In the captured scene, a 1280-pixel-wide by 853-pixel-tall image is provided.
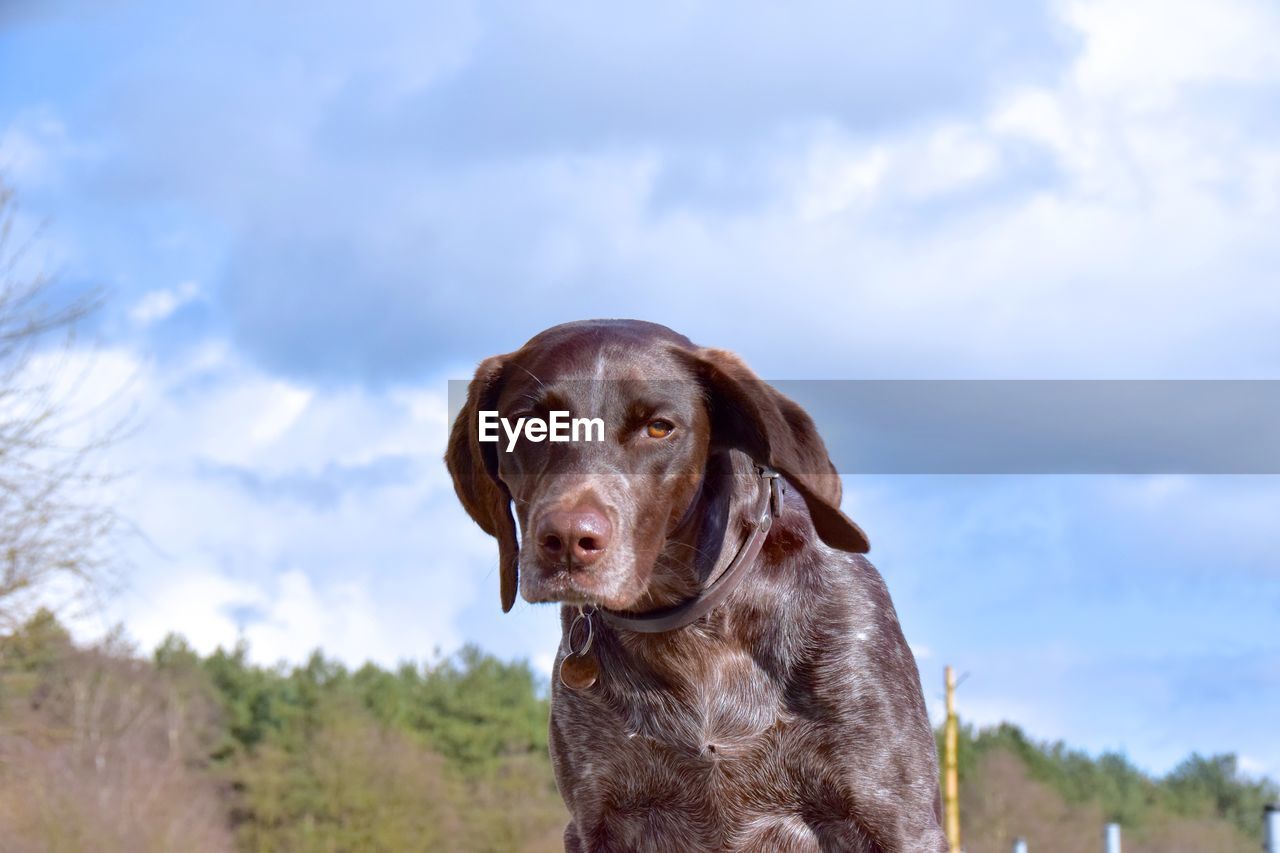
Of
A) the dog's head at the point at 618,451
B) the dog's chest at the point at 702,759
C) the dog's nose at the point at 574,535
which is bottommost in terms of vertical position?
the dog's chest at the point at 702,759

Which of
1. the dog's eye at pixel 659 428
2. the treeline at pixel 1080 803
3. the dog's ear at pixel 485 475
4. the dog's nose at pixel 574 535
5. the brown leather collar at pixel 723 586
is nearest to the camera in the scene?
the dog's nose at pixel 574 535

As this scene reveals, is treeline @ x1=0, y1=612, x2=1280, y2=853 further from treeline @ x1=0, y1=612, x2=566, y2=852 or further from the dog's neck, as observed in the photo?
the dog's neck

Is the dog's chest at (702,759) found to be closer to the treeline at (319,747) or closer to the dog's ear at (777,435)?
the dog's ear at (777,435)

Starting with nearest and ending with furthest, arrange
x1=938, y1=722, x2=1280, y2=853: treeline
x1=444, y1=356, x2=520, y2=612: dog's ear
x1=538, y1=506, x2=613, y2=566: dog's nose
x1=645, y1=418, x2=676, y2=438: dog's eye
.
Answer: x1=538, y1=506, x2=613, y2=566: dog's nose
x1=645, y1=418, x2=676, y2=438: dog's eye
x1=444, y1=356, x2=520, y2=612: dog's ear
x1=938, y1=722, x2=1280, y2=853: treeline

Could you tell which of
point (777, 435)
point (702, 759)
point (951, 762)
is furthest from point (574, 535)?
point (951, 762)

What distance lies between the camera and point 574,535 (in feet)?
14.6

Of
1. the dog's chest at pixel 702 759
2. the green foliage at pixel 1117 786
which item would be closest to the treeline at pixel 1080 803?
the green foliage at pixel 1117 786

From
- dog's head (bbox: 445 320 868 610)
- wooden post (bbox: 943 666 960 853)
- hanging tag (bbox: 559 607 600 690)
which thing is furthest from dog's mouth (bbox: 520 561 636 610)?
wooden post (bbox: 943 666 960 853)

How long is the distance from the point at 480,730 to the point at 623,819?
57.5 metres

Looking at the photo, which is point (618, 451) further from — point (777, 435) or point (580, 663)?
point (580, 663)

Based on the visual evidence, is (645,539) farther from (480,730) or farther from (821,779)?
(480,730)

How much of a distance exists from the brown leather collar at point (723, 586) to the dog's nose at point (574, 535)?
0.58 metres

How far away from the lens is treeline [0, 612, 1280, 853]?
159 ft

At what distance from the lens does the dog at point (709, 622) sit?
15.8 feet
